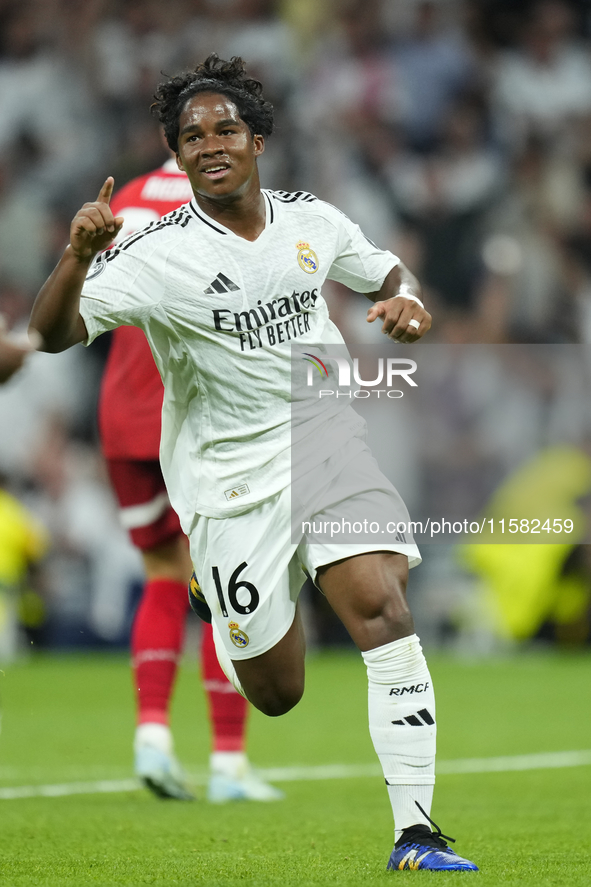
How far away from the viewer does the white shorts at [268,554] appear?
3598mm

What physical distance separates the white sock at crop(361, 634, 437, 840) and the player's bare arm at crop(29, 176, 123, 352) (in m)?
1.11

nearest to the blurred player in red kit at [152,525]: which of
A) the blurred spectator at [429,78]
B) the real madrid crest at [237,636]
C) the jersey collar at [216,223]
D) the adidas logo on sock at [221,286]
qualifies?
the real madrid crest at [237,636]

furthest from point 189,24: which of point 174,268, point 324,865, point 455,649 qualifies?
point 324,865

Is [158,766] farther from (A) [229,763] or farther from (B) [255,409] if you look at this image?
(B) [255,409]

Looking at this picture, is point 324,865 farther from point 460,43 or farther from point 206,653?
point 460,43

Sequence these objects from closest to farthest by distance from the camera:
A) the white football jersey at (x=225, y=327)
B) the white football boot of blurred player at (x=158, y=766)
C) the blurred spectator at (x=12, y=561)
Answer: the white football jersey at (x=225, y=327) < the white football boot of blurred player at (x=158, y=766) < the blurred spectator at (x=12, y=561)

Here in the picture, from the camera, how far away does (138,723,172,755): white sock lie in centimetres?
511

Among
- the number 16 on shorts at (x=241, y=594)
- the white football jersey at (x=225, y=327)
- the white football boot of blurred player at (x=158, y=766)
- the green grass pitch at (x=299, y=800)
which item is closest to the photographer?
the green grass pitch at (x=299, y=800)

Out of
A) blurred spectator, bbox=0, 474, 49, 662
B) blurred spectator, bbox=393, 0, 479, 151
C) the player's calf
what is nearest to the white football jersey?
the player's calf

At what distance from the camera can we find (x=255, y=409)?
375cm

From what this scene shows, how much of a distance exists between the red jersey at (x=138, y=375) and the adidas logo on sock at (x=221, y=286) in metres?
1.81

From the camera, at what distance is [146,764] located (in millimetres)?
5043

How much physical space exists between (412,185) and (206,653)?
7263 mm

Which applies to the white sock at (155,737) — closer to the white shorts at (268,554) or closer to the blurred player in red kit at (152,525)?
the blurred player in red kit at (152,525)
